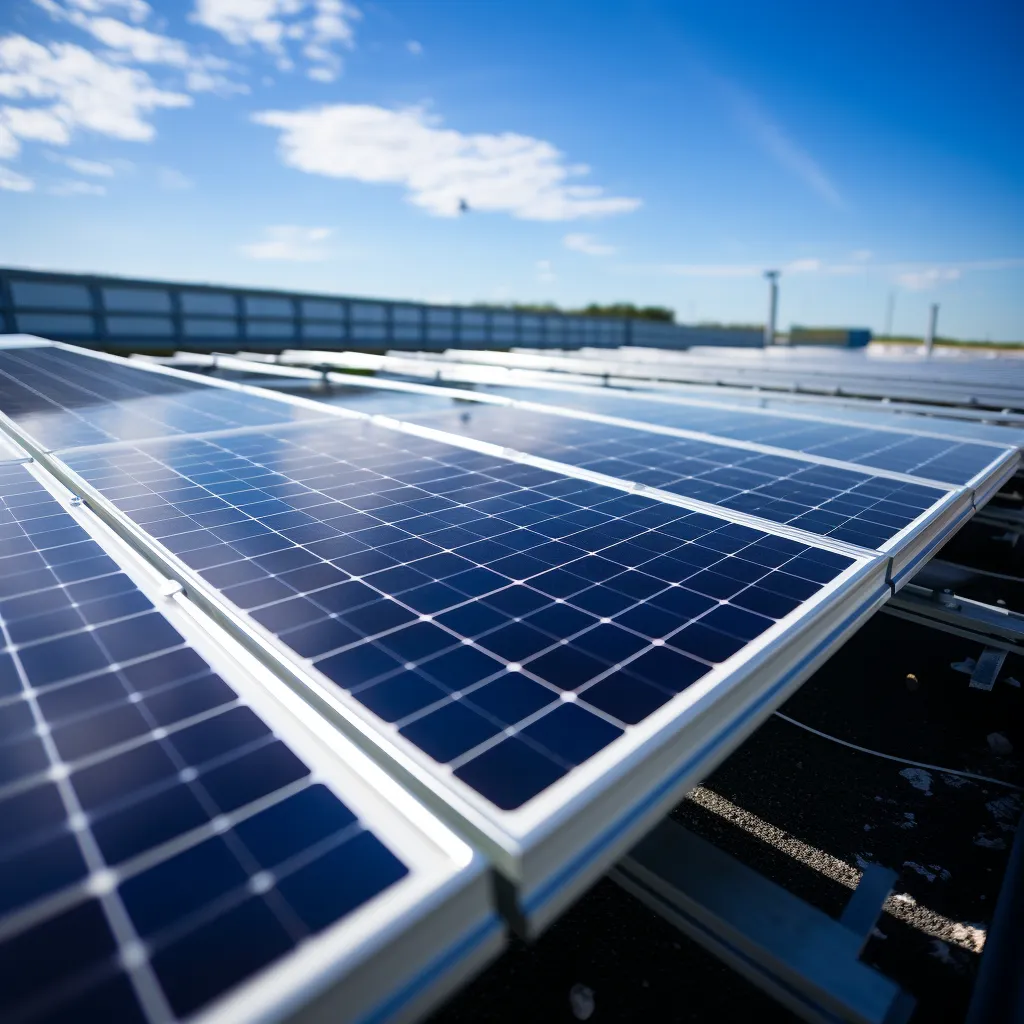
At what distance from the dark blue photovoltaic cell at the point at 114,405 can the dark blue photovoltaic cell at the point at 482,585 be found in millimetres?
2072

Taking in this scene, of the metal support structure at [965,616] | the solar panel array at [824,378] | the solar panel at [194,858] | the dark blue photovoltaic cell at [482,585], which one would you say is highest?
the solar panel array at [824,378]

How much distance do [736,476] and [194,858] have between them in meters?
6.18

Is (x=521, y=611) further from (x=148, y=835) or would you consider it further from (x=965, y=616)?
(x=965, y=616)

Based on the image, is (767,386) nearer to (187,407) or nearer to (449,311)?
(187,407)

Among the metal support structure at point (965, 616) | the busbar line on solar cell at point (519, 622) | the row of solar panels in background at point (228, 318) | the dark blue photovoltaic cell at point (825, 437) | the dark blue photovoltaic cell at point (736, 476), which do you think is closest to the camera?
the busbar line on solar cell at point (519, 622)

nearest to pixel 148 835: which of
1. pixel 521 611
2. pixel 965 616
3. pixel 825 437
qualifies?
pixel 521 611

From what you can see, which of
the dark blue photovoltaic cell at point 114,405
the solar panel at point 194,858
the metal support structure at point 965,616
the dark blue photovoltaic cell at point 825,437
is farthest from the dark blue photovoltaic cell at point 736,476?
the solar panel at point 194,858

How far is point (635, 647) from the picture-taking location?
3381 mm

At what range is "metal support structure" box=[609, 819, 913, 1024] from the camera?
9.12ft

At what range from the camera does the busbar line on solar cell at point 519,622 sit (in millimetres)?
2443

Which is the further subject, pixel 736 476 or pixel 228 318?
pixel 228 318

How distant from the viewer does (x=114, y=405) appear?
10586 mm

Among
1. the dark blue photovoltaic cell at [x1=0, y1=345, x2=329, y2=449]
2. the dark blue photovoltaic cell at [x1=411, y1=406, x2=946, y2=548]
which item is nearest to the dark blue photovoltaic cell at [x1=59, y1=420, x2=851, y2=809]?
the dark blue photovoltaic cell at [x1=411, y1=406, x2=946, y2=548]

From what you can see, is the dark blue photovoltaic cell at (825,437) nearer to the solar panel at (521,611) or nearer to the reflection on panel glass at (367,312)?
the solar panel at (521,611)
